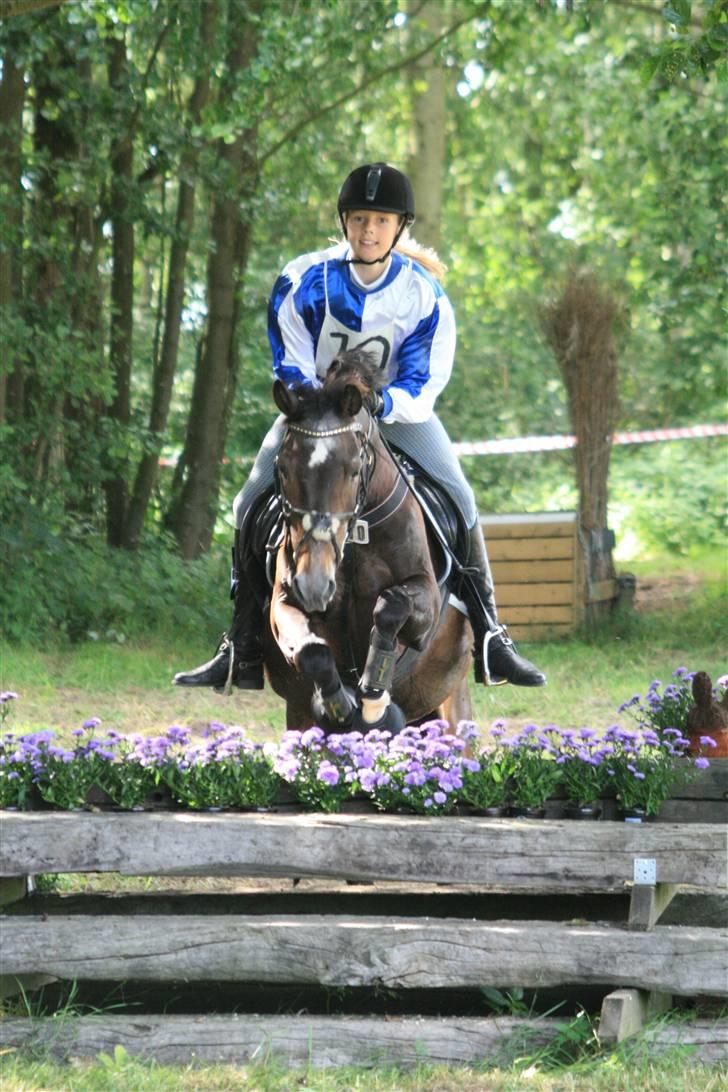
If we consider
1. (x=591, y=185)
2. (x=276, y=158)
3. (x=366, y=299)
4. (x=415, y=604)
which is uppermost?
(x=591, y=185)

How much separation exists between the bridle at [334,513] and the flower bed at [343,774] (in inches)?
23.3

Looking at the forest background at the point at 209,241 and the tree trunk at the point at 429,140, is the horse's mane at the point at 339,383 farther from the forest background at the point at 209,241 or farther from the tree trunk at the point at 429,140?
the tree trunk at the point at 429,140

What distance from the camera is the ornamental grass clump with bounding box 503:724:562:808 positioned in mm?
4680

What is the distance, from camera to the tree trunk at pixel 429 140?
1723 centimetres

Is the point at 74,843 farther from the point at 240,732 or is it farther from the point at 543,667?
the point at 543,667

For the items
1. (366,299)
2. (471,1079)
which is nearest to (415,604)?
(366,299)

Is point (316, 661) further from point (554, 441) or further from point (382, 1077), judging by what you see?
point (554, 441)

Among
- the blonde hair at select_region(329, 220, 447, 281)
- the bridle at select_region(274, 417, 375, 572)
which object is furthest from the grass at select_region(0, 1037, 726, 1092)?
the blonde hair at select_region(329, 220, 447, 281)

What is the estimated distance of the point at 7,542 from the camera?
11727 millimetres

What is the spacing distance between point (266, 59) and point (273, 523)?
585 centimetres

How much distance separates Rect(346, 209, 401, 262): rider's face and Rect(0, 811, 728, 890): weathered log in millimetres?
1999

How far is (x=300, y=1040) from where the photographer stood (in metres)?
4.25

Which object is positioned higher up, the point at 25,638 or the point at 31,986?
the point at 25,638

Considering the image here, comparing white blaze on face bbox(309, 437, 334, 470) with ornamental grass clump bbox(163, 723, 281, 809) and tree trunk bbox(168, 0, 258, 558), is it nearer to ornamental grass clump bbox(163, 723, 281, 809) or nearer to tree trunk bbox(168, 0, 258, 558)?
ornamental grass clump bbox(163, 723, 281, 809)
